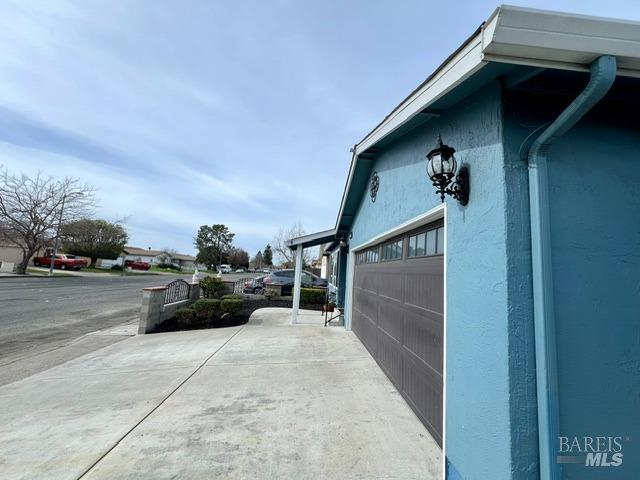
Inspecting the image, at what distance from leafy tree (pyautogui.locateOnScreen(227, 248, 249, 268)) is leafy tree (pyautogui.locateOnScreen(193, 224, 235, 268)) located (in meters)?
3.91

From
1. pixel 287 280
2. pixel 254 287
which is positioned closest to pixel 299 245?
pixel 287 280

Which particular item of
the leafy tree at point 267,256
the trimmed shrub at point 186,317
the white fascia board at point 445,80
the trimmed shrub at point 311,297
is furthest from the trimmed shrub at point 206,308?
the leafy tree at point 267,256

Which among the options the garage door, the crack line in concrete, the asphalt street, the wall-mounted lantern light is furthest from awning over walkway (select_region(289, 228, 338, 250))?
the wall-mounted lantern light

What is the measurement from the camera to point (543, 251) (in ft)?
6.28

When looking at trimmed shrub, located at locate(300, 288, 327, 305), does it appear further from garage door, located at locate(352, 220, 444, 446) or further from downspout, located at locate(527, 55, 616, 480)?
downspout, located at locate(527, 55, 616, 480)

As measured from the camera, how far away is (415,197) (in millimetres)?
3553

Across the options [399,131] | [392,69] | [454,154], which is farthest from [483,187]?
[392,69]

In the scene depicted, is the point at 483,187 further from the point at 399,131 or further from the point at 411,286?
the point at 399,131

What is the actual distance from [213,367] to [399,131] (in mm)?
4787

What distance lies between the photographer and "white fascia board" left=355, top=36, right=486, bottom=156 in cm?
188

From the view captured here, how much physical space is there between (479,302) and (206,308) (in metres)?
8.07

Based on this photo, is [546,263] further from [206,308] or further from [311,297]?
[311,297]

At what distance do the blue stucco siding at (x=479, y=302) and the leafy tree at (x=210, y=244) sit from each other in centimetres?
6463

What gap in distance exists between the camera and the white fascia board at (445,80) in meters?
1.88
